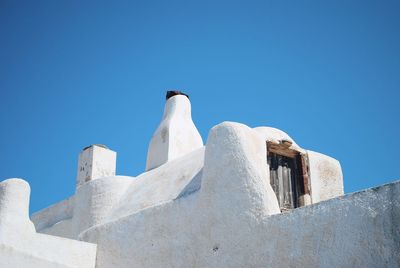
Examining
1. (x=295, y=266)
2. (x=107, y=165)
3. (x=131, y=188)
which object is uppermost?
(x=107, y=165)

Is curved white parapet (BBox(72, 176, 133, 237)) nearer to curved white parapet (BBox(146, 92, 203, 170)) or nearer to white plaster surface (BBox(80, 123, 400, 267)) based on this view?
white plaster surface (BBox(80, 123, 400, 267))

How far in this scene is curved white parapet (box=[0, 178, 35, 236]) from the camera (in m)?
9.62

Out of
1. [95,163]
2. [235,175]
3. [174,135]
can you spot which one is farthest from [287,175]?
[95,163]

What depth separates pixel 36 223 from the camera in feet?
54.0

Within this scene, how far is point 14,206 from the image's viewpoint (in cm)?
1004

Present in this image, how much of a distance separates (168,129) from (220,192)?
23.4 ft

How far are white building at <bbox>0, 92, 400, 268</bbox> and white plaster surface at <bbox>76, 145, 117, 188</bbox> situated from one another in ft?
6.80

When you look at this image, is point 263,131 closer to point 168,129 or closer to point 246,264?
point 246,264

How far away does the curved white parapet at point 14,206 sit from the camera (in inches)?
379

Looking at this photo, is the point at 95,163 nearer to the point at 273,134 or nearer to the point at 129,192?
the point at 129,192

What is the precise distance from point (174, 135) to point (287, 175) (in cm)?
525

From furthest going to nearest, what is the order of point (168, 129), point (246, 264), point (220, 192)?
1. point (168, 129)
2. point (220, 192)
3. point (246, 264)

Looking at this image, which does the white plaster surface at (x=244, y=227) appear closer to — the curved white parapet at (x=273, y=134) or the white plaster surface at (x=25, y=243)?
the white plaster surface at (x=25, y=243)

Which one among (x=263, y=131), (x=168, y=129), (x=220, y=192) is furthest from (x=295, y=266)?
(x=168, y=129)
